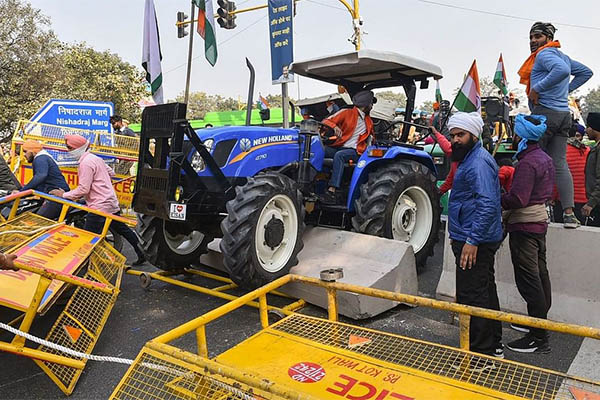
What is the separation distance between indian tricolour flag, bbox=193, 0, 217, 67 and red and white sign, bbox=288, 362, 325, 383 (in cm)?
816

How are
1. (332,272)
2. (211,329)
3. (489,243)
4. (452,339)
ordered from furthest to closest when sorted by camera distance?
1. (211,329)
2. (452,339)
3. (489,243)
4. (332,272)

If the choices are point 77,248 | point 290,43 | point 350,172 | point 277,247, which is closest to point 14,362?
point 77,248

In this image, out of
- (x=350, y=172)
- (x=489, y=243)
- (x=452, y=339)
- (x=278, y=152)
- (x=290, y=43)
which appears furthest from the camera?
(x=290, y=43)

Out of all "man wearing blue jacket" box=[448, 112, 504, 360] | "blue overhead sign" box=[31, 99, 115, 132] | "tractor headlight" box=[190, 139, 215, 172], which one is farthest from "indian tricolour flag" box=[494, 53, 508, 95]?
"blue overhead sign" box=[31, 99, 115, 132]

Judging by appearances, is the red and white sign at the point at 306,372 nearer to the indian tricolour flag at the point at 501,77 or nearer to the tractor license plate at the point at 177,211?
the tractor license plate at the point at 177,211

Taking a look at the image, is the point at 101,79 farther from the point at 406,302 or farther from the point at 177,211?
the point at 406,302

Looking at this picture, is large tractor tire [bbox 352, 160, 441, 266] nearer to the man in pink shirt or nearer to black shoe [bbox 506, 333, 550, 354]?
black shoe [bbox 506, 333, 550, 354]

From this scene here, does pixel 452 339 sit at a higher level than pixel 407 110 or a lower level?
lower

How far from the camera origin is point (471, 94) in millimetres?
6555

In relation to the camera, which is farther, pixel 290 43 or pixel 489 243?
pixel 290 43

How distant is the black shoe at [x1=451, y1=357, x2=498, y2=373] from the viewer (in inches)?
113

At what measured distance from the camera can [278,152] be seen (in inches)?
203

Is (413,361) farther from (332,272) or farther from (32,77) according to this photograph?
(32,77)

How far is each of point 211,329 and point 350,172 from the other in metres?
2.54
